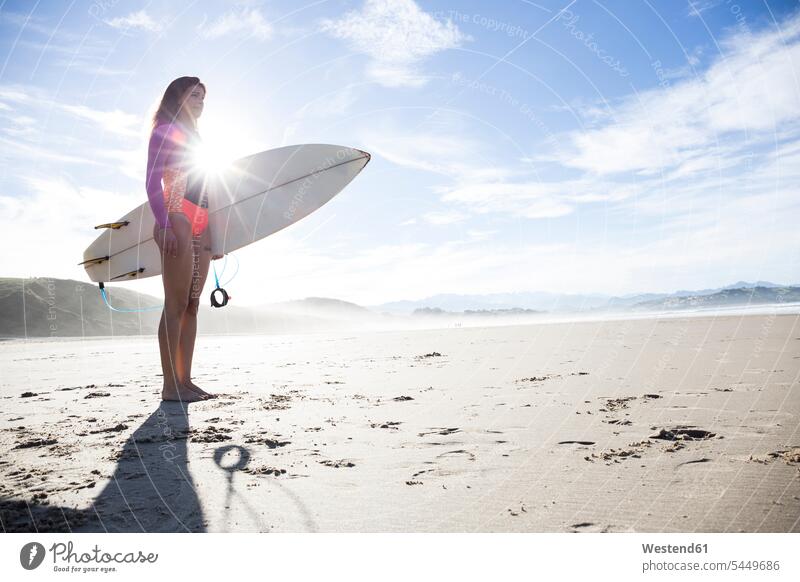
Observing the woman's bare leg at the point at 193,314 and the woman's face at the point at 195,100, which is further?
the woman's bare leg at the point at 193,314

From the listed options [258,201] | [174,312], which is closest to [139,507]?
[174,312]

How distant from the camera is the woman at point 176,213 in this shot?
4.19m

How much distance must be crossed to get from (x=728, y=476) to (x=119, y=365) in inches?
337

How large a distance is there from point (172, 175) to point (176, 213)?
357 mm

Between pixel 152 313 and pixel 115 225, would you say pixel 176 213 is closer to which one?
pixel 115 225

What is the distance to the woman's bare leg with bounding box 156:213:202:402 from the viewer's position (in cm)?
424

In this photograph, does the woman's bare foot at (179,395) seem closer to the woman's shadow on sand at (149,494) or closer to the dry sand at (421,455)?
the dry sand at (421,455)

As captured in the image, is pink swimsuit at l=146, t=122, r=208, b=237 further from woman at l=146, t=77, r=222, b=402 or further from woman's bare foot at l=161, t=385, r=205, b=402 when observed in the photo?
woman's bare foot at l=161, t=385, r=205, b=402

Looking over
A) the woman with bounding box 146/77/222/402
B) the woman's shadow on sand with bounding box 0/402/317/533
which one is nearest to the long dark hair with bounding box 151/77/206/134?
the woman with bounding box 146/77/222/402

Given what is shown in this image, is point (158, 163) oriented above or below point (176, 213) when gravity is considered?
above

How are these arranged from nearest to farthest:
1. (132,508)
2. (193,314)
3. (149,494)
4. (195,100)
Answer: (132,508) → (149,494) → (195,100) → (193,314)

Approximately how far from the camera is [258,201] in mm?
6000

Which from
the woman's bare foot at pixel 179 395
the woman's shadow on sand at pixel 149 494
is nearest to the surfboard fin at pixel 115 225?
the woman's bare foot at pixel 179 395
